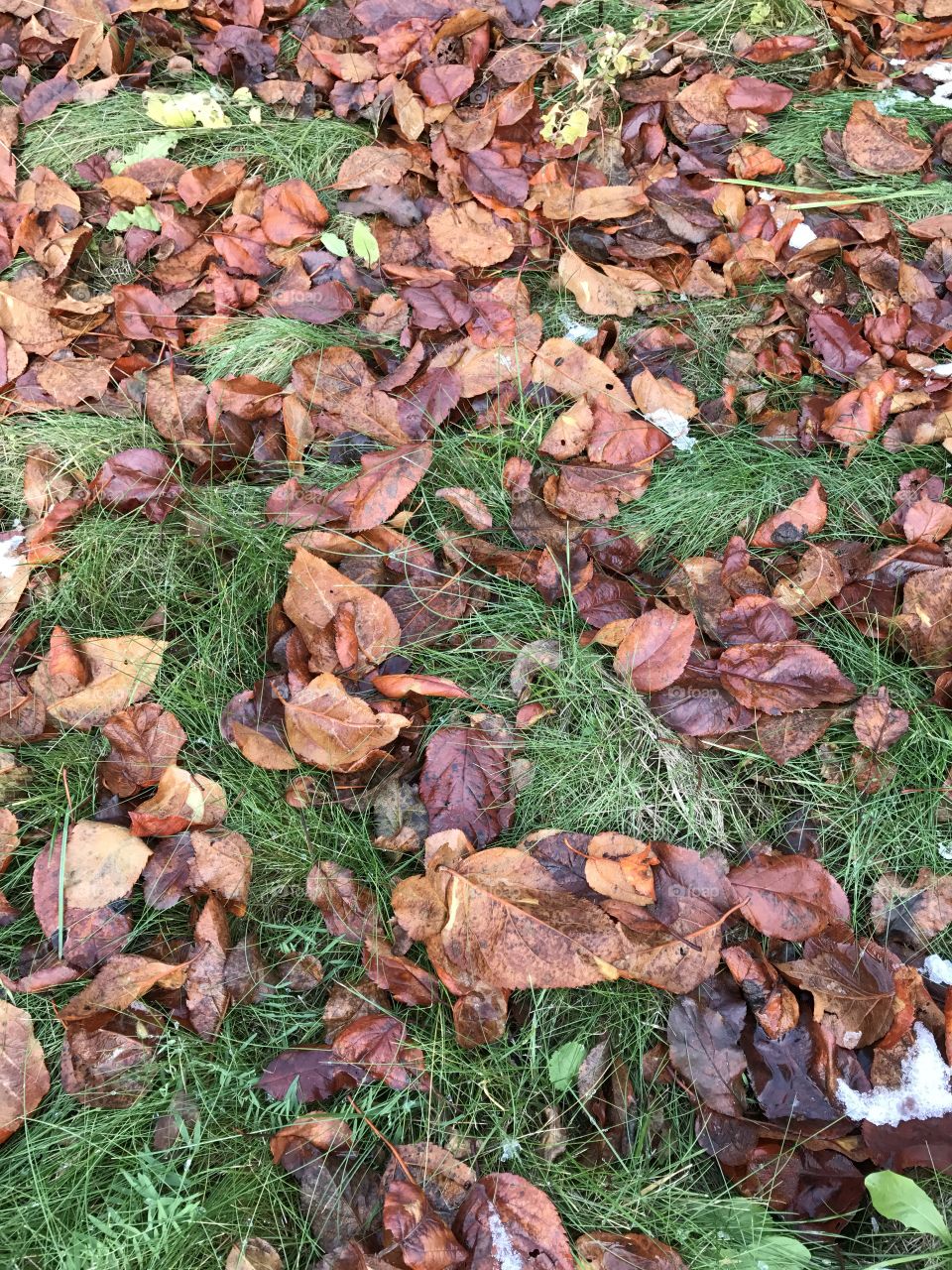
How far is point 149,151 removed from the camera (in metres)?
2.67

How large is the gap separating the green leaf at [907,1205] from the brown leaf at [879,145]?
262 cm

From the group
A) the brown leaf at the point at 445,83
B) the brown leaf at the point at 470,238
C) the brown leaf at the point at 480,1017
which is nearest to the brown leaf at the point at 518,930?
the brown leaf at the point at 480,1017

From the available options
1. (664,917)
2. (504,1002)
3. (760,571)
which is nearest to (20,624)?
(504,1002)

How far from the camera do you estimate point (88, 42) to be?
9.25 feet

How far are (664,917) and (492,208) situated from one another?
1981 millimetres

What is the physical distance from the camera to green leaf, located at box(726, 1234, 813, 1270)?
137cm

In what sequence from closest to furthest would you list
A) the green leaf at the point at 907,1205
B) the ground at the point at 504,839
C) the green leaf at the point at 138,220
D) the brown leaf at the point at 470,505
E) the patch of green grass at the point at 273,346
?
the green leaf at the point at 907,1205 < the ground at the point at 504,839 < the brown leaf at the point at 470,505 < the patch of green grass at the point at 273,346 < the green leaf at the point at 138,220

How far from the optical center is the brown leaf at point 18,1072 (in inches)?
59.4

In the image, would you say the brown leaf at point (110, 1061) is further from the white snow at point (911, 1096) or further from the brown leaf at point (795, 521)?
the brown leaf at point (795, 521)

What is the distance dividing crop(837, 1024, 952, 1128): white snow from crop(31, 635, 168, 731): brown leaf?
1602mm

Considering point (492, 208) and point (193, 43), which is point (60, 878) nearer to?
point (492, 208)

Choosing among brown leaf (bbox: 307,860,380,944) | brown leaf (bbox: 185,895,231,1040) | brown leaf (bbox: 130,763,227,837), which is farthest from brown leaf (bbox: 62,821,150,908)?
brown leaf (bbox: 307,860,380,944)

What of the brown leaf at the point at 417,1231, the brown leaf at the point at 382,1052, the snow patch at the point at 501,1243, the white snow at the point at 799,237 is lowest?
the snow patch at the point at 501,1243

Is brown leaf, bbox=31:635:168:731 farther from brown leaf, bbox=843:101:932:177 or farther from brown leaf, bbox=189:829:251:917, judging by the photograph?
brown leaf, bbox=843:101:932:177
